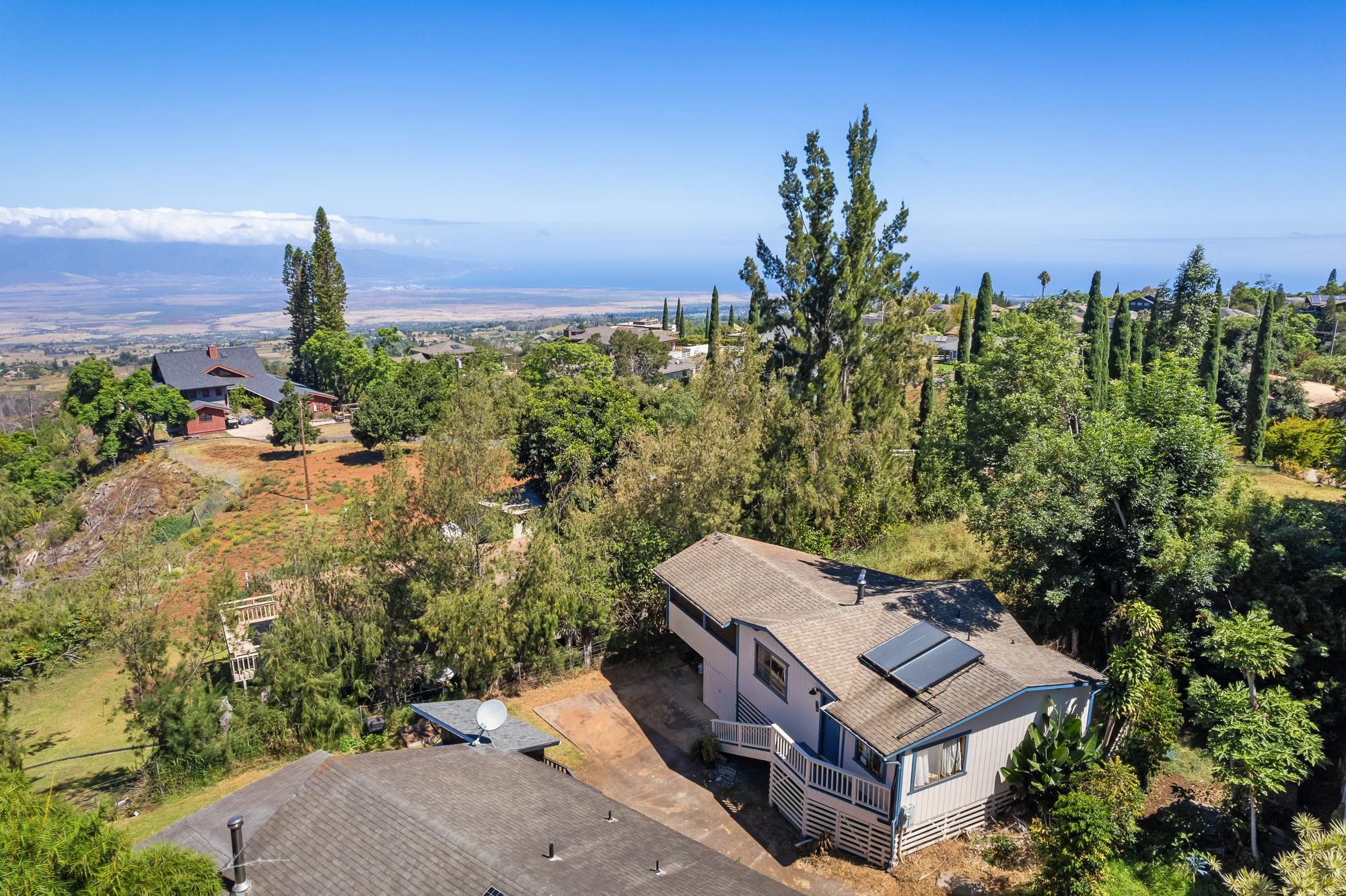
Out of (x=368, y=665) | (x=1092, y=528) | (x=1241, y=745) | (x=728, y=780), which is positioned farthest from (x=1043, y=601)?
(x=368, y=665)

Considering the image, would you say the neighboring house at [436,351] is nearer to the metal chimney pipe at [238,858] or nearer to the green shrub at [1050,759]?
the green shrub at [1050,759]

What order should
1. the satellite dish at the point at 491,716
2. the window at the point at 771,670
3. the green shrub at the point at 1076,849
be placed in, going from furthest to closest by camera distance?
the window at the point at 771,670, the satellite dish at the point at 491,716, the green shrub at the point at 1076,849

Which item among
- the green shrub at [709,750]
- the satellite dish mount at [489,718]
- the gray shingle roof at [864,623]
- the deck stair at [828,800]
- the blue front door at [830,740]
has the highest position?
the gray shingle roof at [864,623]

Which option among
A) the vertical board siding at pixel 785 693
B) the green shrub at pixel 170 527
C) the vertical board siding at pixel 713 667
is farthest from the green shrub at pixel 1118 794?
the green shrub at pixel 170 527

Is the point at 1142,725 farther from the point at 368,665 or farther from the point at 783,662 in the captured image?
the point at 368,665

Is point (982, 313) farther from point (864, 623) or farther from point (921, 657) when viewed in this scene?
point (921, 657)

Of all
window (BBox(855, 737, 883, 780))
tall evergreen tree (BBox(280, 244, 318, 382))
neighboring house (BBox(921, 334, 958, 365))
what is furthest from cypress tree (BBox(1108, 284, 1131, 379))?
tall evergreen tree (BBox(280, 244, 318, 382))
